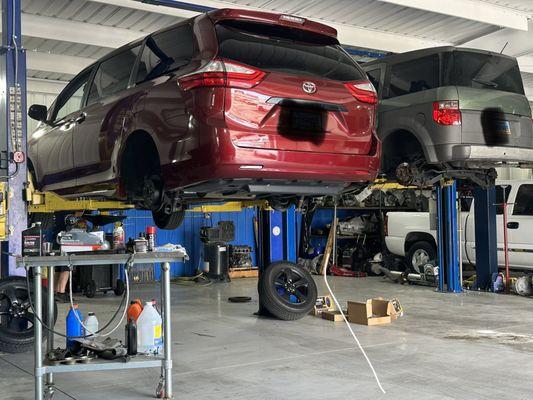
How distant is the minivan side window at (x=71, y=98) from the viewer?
21.1 feet

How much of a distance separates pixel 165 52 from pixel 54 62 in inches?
296

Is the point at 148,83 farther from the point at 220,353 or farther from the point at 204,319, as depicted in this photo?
the point at 204,319

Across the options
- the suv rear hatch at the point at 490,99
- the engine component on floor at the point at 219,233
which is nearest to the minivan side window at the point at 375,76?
the suv rear hatch at the point at 490,99

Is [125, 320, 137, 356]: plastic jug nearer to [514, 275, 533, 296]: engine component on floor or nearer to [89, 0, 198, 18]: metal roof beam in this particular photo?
[89, 0, 198, 18]: metal roof beam

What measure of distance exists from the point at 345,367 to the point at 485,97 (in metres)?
3.20

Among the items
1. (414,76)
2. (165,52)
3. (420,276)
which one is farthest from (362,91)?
(420,276)

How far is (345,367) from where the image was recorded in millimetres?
4898

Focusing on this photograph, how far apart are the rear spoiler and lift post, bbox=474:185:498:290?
6096 mm

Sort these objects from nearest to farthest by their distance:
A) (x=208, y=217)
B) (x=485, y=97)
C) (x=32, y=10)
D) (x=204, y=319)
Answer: (x=485, y=97) < (x=204, y=319) < (x=32, y=10) < (x=208, y=217)

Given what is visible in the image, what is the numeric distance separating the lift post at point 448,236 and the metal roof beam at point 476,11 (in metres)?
2.56

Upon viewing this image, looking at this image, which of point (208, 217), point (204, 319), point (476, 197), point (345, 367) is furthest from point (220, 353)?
point (208, 217)

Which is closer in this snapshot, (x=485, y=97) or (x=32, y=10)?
(x=485, y=97)

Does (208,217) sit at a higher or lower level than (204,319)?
higher

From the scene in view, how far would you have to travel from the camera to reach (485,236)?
9945 mm
